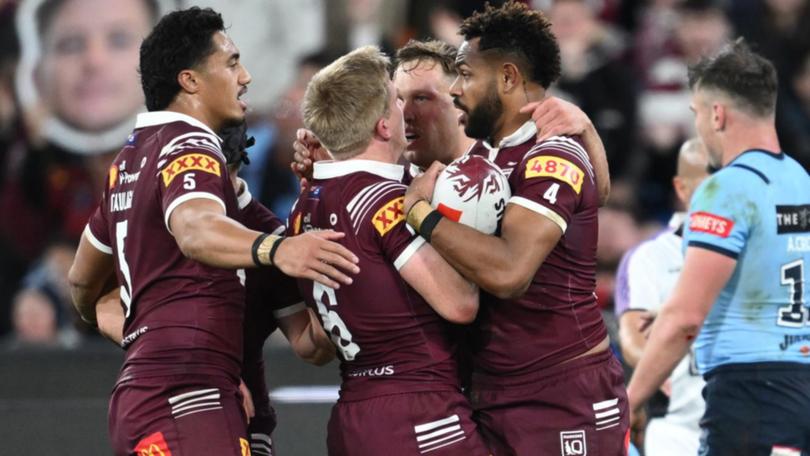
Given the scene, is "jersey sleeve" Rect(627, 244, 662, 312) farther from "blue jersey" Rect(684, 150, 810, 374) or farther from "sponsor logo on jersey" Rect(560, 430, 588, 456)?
"sponsor logo on jersey" Rect(560, 430, 588, 456)

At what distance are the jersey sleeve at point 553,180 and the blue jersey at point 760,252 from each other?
0.83 meters

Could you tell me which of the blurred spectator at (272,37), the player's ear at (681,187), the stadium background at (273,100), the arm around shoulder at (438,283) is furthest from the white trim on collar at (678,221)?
the blurred spectator at (272,37)

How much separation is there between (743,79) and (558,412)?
5.81 ft

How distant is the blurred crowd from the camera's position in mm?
10617

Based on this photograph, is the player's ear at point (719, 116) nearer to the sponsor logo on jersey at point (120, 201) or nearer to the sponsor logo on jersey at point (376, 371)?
the sponsor logo on jersey at point (376, 371)

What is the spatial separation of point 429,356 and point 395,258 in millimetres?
359

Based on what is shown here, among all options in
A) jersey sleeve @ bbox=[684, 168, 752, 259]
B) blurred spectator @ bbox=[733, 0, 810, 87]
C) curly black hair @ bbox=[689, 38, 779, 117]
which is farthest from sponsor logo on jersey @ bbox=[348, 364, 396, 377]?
blurred spectator @ bbox=[733, 0, 810, 87]

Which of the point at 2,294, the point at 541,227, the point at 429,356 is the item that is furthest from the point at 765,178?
the point at 2,294

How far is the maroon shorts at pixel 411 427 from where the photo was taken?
4.45 meters

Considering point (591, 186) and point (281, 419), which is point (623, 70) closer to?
point (281, 419)

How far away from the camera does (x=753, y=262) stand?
5.33 meters

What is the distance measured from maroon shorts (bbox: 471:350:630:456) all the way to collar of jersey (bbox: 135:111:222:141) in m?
1.38

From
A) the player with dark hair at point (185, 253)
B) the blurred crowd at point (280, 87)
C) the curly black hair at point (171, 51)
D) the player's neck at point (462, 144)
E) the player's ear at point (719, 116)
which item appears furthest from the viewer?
the blurred crowd at point (280, 87)

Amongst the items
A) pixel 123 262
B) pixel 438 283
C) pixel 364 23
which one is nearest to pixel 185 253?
pixel 123 262
